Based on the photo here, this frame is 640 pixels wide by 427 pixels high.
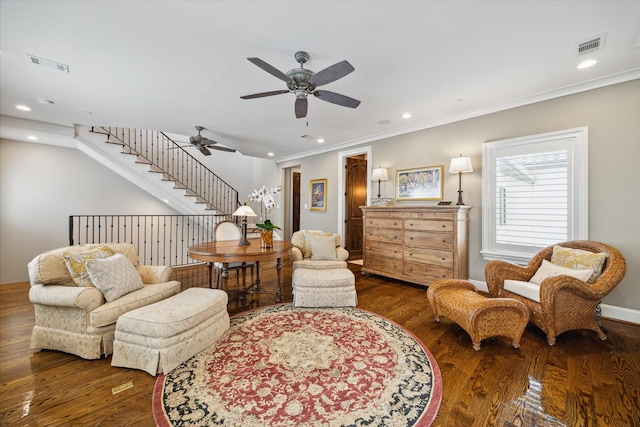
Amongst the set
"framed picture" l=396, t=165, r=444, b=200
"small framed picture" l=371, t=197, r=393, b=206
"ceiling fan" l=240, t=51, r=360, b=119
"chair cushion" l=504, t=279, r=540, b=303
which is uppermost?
→ "ceiling fan" l=240, t=51, r=360, b=119

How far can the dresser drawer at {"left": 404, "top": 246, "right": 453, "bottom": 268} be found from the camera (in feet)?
11.8

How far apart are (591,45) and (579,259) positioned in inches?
80.7

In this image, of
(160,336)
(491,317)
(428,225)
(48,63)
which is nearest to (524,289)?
(491,317)

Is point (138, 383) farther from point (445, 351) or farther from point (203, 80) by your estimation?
point (203, 80)

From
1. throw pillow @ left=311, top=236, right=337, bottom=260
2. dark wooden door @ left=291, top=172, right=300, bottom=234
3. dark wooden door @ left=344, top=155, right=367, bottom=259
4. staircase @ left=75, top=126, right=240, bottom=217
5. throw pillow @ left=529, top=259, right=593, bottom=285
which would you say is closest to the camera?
throw pillow @ left=529, top=259, right=593, bottom=285

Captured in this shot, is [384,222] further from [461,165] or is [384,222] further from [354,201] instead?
[354,201]

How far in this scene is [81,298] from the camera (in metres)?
2.02

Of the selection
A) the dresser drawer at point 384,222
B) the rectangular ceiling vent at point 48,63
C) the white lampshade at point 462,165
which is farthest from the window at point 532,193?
the rectangular ceiling vent at point 48,63

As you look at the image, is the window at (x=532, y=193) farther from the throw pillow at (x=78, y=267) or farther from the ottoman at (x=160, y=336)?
the throw pillow at (x=78, y=267)

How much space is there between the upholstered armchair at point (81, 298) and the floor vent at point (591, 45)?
182 inches

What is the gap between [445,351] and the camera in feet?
7.32

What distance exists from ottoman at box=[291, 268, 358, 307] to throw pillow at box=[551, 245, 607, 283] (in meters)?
2.29

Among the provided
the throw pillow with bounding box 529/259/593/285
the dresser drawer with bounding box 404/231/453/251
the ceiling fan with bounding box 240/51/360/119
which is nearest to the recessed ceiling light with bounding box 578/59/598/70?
the throw pillow with bounding box 529/259/593/285

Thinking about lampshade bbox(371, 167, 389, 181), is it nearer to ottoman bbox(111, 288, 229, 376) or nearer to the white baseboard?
the white baseboard
